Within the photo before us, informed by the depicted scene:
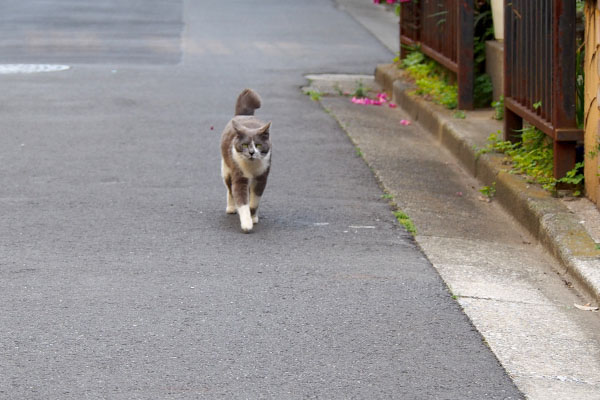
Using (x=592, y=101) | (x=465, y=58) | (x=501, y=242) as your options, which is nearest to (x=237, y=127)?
(x=501, y=242)

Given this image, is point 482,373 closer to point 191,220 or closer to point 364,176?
point 191,220

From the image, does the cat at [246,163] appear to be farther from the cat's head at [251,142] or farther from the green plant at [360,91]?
the green plant at [360,91]

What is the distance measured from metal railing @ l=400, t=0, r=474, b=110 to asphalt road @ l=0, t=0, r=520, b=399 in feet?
4.24

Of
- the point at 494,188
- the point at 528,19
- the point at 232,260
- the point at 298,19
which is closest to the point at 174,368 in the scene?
the point at 232,260

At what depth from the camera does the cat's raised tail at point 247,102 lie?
24.0 feet

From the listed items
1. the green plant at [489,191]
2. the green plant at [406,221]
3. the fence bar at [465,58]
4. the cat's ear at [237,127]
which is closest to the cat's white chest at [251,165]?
the cat's ear at [237,127]

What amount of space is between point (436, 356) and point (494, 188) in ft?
10.8

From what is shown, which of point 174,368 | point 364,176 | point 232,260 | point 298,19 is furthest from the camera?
point 298,19

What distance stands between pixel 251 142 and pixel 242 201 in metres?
0.38

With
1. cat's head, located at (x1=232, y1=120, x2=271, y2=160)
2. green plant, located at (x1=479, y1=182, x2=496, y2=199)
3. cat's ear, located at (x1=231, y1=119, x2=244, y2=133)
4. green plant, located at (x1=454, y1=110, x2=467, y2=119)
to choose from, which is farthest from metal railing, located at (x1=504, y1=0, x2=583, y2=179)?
cat's ear, located at (x1=231, y1=119, x2=244, y2=133)

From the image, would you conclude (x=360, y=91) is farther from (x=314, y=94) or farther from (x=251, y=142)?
(x=251, y=142)

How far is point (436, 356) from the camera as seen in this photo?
15.4ft

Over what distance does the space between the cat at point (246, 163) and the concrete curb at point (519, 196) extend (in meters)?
1.71

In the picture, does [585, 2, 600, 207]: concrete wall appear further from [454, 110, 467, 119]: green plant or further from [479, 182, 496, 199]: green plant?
[454, 110, 467, 119]: green plant
